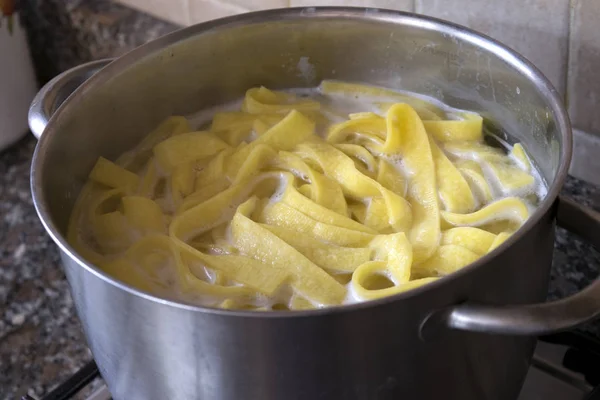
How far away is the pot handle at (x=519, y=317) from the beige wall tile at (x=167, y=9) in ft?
2.82

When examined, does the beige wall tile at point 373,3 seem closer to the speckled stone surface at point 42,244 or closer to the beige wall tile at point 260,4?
the beige wall tile at point 260,4

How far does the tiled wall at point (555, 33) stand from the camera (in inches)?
31.4

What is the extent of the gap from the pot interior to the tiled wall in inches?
2.7

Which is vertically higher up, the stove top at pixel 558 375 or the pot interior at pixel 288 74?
the pot interior at pixel 288 74

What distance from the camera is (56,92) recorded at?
2.50ft

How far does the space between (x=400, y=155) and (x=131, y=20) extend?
0.63 meters

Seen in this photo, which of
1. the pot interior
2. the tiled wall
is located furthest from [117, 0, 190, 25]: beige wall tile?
the tiled wall

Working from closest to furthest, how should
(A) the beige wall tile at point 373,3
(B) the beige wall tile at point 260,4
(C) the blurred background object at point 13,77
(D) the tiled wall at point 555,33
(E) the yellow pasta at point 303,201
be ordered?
(E) the yellow pasta at point 303,201 < (D) the tiled wall at point 555,33 < (A) the beige wall tile at point 373,3 < (B) the beige wall tile at point 260,4 < (C) the blurred background object at point 13,77

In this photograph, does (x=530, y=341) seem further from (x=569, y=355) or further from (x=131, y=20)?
(x=131, y=20)

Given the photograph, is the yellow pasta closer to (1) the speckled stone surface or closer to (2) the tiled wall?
(2) the tiled wall

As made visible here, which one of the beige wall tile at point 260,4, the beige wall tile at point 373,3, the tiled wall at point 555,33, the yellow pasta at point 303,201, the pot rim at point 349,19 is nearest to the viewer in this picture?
the pot rim at point 349,19

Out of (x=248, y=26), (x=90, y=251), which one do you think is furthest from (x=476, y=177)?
(x=90, y=251)

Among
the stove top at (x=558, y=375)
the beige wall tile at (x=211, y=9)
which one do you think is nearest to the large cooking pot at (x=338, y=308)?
the stove top at (x=558, y=375)

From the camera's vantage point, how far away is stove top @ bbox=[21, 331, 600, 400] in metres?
0.74
